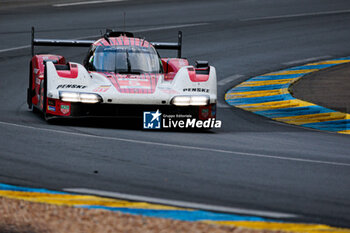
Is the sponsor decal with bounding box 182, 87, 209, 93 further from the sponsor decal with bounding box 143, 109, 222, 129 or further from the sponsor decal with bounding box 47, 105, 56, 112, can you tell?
the sponsor decal with bounding box 47, 105, 56, 112

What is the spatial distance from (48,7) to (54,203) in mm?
24295

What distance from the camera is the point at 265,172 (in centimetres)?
738

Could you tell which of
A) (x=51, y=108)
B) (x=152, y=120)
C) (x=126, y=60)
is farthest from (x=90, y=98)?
(x=126, y=60)

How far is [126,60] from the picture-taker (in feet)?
38.4

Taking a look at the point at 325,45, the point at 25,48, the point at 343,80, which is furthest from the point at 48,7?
the point at 343,80

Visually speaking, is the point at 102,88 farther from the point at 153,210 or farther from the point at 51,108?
the point at 153,210

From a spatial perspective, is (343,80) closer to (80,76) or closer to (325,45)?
(325,45)

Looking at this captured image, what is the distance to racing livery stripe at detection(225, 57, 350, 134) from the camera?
40.8 feet

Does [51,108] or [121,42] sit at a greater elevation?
[121,42]

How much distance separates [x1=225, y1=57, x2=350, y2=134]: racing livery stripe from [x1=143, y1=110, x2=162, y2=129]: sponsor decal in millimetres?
3214

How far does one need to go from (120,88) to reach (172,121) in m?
0.86

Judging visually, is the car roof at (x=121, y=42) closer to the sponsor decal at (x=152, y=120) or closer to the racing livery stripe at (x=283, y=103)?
the sponsor decal at (x=152, y=120)

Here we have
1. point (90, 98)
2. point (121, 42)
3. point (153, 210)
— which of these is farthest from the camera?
point (121, 42)

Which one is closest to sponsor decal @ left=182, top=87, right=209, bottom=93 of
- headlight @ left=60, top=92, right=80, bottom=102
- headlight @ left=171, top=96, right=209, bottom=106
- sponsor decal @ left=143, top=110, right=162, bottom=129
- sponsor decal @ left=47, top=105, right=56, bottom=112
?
headlight @ left=171, top=96, right=209, bottom=106
